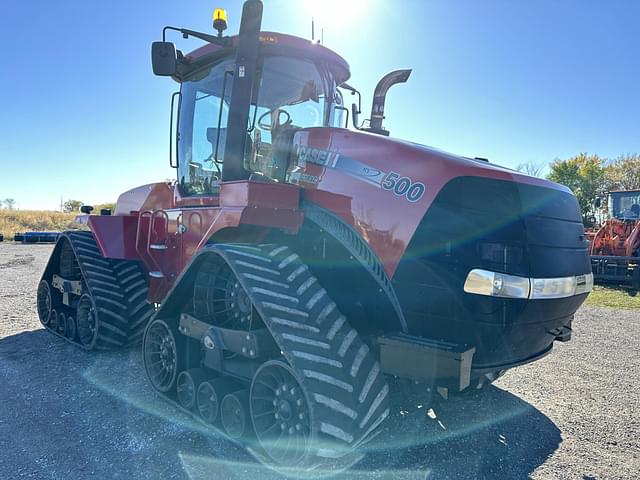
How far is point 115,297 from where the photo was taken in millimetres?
5348

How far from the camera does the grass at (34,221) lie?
37156 mm

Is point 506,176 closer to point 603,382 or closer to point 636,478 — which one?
point 636,478

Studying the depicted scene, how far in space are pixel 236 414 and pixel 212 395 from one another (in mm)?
269

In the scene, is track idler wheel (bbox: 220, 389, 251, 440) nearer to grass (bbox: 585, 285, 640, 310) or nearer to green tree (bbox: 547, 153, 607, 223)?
grass (bbox: 585, 285, 640, 310)

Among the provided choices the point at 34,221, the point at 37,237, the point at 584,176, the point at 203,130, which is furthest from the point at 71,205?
the point at 203,130

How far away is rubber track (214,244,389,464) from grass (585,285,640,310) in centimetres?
856

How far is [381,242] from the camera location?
9.32ft

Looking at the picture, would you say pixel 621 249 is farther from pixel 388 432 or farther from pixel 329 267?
pixel 329 267

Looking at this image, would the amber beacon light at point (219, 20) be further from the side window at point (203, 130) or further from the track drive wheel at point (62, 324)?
the track drive wheel at point (62, 324)

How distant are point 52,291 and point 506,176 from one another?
5957 millimetres

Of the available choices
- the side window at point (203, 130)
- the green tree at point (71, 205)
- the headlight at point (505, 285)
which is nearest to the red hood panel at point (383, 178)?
the headlight at point (505, 285)

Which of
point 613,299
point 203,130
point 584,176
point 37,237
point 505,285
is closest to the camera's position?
point 505,285

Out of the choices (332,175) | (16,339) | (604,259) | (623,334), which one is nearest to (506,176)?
(332,175)

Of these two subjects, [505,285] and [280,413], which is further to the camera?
[280,413]
